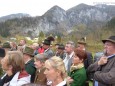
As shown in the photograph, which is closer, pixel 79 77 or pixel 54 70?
pixel 54 70

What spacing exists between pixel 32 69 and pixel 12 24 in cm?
9923

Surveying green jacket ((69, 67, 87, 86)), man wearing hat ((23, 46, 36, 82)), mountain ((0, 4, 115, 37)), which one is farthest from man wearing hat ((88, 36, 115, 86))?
mountain ((0, 4, 115, 37))

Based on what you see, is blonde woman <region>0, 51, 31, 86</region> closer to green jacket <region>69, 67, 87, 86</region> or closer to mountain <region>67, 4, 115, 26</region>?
green jacket <region>69, 67, 87, 86</region>

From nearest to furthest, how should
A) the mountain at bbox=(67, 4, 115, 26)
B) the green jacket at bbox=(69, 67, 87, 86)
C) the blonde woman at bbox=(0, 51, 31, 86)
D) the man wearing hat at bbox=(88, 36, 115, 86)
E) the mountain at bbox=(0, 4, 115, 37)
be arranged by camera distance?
1. the blonde woman at bbox=(0, 51, 31, 86)
2. the man wearing hat at bbox=(88, 36, 115, 86)
3. the green jacket at bbox=(69, 67, 87, 86)
4. the mountain at bbox=(0, 4, 115, 37)
5. the mountain at bbox=(67, 4, 115, 26)

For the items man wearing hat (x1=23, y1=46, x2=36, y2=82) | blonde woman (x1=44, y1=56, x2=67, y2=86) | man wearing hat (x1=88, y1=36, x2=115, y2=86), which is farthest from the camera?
man wearing hat (x1=23, y1=46, x2=36, y2=82)

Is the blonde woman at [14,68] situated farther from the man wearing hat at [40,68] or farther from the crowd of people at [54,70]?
the man wearing hat at [40,68]

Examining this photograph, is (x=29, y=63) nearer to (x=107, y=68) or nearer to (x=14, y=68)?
(x=14, y=68)

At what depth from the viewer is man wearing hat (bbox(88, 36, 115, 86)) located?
3718mm

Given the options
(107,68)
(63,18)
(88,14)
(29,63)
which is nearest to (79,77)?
(107,68)

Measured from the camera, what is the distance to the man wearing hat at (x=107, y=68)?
12.2 feet

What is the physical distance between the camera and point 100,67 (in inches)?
159

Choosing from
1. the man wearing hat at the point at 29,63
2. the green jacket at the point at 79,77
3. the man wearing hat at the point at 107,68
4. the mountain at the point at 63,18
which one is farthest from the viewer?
the mountain at the point at 63,18

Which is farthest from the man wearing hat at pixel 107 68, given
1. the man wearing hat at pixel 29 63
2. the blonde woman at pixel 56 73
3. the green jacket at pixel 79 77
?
the man wearing hat at pixel 29 63

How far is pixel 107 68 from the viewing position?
3.87 metres
